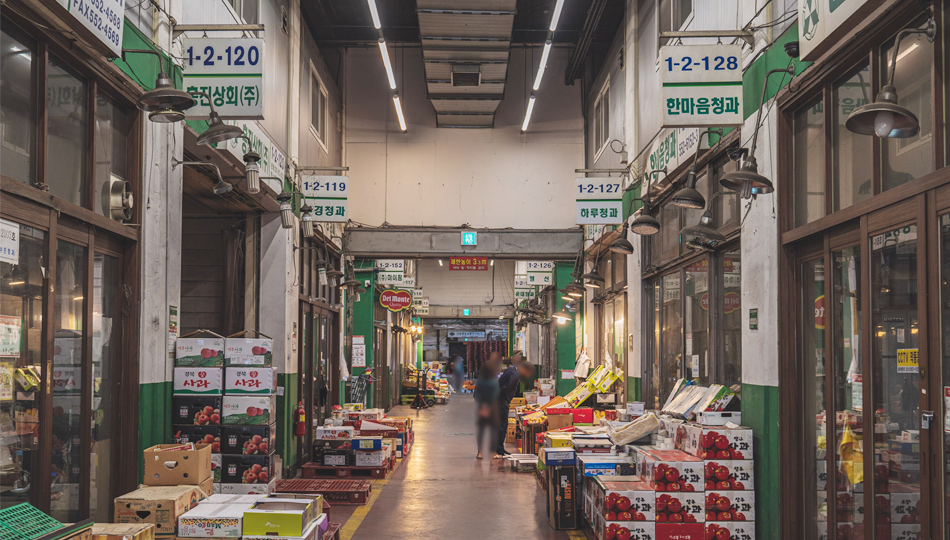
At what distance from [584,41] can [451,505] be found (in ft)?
27.7

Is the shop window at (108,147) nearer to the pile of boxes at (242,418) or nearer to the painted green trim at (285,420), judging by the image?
the pile of boxes at (242,418)

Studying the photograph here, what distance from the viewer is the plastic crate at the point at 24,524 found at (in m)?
3.19

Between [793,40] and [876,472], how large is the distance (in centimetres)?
288

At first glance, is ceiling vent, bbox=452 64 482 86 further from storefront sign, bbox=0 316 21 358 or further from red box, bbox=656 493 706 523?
storefront sign, bbox=0 316 21 358

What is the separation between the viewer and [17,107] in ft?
14.5

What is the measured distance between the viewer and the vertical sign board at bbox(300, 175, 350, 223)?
10.9 meters

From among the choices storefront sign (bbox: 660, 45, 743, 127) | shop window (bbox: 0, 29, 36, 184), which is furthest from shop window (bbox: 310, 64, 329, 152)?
shop window (bbox: 0, 29, 36, 184)


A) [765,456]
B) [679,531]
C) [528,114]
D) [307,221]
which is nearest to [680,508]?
[679,531]

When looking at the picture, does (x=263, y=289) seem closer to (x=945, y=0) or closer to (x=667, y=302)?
(x=667, y=302)

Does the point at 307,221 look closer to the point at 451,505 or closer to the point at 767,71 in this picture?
the point at 451,505

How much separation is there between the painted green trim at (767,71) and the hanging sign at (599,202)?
4.18m

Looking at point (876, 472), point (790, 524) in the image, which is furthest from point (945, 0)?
point (790, 524)

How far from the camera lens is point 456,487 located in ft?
32.2

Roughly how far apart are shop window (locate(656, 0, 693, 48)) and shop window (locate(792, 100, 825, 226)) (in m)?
3.20
